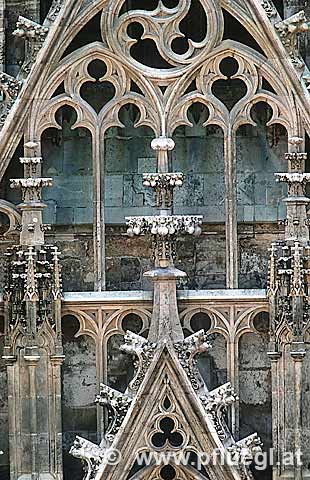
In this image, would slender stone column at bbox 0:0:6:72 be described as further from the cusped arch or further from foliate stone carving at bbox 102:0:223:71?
the cusped arch

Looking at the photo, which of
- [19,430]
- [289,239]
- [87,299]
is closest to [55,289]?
[87,299]

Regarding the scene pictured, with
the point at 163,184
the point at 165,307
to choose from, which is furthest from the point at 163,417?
the point at 163,184

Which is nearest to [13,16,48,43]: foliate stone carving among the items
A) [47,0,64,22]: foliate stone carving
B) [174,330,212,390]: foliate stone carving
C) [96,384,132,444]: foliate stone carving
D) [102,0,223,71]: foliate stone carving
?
[47,0,64,22]: foliate stone carving

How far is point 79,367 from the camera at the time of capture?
14.0m

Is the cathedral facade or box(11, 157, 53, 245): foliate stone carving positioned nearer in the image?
the cathedral facade

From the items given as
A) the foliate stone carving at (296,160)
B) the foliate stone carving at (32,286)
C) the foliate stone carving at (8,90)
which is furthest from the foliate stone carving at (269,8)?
the foliate stone carving at (32,286)

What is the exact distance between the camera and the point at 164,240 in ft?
42.9

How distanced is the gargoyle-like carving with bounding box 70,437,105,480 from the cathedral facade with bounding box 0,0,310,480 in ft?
0.07

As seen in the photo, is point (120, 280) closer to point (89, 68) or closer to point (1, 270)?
point (1, 270)

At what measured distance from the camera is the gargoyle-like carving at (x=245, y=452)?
12945mm

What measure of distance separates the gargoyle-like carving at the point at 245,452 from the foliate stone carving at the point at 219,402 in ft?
0.49

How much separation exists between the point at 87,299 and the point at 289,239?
6.18 ft

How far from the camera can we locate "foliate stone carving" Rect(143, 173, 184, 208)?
42.8 feet

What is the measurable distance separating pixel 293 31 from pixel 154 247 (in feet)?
7.37
